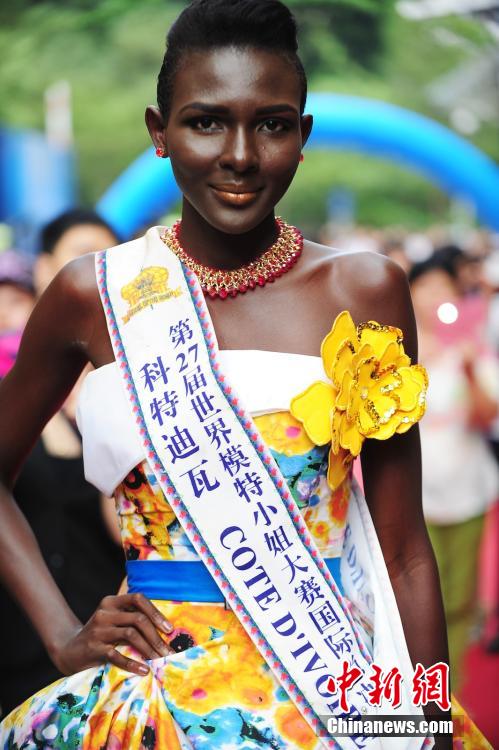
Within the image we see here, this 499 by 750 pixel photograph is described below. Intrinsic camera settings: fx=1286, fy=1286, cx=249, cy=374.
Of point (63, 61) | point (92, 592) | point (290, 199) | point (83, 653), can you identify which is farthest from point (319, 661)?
point (290, 199)

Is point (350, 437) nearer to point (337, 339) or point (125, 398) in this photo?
point (337, 339)

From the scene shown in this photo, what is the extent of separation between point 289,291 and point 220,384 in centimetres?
21

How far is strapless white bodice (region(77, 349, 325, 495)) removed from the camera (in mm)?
2107

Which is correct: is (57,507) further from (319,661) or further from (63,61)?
(63,61)

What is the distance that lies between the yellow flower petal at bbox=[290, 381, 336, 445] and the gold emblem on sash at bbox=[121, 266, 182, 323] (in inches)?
12.4

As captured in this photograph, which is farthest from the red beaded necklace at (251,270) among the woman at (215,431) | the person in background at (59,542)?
the person in background at (59,542)

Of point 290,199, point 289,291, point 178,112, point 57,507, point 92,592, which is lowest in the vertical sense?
point 92,592

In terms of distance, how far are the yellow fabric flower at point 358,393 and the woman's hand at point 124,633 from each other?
14.5 inches

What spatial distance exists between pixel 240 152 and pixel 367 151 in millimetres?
10190

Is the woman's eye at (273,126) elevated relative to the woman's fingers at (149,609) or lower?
elevated

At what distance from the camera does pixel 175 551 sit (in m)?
2.14

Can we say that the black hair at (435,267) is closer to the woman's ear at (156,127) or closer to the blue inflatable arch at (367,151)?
the blue inflatable arch at (367,151)

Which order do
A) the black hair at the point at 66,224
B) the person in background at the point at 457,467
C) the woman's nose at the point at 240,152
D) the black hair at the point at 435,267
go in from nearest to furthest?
the woman's nose at the point at 240,152, the black hair at the point at 66,224, the person in background at the point at 457,467, the black hair at the point at 435,267

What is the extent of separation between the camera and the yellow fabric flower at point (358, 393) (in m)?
2.09
